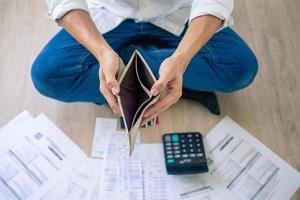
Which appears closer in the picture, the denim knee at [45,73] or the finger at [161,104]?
the finger at [161,104]

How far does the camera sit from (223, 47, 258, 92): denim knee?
100cm

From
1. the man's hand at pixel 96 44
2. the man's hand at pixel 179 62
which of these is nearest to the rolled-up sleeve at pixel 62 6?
the man's hand at pixel 96 44

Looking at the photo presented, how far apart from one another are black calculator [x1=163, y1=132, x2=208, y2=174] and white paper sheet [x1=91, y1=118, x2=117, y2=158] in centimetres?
18

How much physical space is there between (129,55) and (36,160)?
1.42 feet

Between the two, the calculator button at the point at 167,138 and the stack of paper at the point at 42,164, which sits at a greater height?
the calculator button at the point at 167,138

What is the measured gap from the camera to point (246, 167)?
41.3 inches

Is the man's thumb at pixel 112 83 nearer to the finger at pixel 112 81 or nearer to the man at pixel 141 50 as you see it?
the finger at pixel 112 81

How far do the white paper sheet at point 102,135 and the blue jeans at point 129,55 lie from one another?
0.09 metres

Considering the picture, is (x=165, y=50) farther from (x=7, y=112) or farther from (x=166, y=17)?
(x=7, y=112)

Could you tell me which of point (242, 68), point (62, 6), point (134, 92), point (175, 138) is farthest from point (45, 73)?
point (242, 68)

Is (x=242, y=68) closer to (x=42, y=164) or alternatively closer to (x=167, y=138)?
(x=167, y=138)

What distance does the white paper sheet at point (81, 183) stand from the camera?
972 millimetres

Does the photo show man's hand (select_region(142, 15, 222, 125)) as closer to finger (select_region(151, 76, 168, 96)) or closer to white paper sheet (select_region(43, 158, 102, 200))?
finger (select_region(151, 76, 168, 96))

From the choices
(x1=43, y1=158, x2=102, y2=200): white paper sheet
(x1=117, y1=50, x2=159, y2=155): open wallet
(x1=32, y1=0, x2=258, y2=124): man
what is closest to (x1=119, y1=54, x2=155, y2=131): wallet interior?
(x1=117, y1=50, x2=159, y2=155): open wallet
